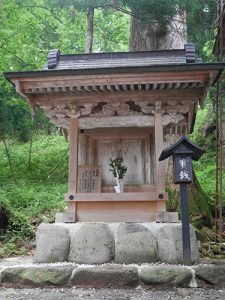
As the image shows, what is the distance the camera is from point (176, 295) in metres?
4.57

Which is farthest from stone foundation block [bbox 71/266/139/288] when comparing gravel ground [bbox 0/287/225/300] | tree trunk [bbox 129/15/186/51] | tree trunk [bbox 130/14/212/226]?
tree trunk [bbox 129/15/186/51]

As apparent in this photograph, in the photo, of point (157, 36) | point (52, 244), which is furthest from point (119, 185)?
point (157, 36)

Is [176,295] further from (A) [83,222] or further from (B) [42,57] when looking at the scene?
(B) [42,57]

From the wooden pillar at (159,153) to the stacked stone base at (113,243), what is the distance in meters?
0.38

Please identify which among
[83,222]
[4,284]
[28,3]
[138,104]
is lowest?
[4,284]

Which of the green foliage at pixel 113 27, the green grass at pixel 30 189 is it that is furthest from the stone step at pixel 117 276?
the green foliage at pixel 113 27

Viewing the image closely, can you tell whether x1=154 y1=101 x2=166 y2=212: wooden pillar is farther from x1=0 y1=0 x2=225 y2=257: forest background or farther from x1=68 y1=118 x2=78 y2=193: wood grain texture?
x1=0 y1=0 x2=225 y2=257: forest background

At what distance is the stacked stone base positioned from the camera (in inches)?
220

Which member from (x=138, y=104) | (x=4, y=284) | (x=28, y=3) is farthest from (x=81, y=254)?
(x=28, y=3)

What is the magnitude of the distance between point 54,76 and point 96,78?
708 millimetres

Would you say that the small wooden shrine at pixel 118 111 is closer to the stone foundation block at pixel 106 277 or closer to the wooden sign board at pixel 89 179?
the wooden sign board at pixel 89 179

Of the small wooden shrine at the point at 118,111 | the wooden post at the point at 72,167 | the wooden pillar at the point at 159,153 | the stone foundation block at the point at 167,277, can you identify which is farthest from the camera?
the wooden post at the point at 72,167

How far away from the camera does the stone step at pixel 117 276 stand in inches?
194

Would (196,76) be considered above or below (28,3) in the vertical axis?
below
